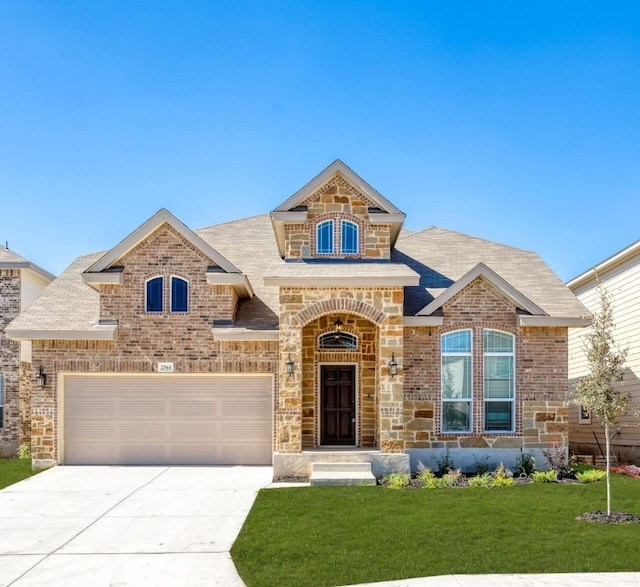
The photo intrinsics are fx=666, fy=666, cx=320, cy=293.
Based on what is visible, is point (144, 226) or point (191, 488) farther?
point (144, 226)

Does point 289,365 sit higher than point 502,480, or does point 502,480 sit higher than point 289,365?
point 289,365

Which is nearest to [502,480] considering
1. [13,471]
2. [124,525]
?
[124,525]

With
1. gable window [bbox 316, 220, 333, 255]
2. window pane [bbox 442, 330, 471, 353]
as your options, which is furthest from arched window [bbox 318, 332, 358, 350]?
window pane [bbox 442, 330, 471, 353]

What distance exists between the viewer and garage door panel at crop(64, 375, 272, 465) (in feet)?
57.0

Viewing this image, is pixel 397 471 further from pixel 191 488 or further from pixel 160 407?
pixel 160 407

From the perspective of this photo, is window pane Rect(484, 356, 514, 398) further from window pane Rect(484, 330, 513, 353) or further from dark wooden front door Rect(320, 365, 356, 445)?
dark wooden front door Rect(320, 365, 356, 445)

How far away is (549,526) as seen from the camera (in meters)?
10.6

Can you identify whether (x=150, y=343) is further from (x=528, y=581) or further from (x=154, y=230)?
(x=528, y=581)

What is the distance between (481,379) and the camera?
55.3 feet

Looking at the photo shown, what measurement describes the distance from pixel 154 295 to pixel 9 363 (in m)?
6.19

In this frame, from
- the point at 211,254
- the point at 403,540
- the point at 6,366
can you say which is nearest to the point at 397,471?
the point at 403,540

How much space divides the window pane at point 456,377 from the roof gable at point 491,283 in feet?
4.65

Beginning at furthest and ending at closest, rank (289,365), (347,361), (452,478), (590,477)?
(347,361)
(289,365)
(590,477)
(452,478)

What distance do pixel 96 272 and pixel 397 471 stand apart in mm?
8954
